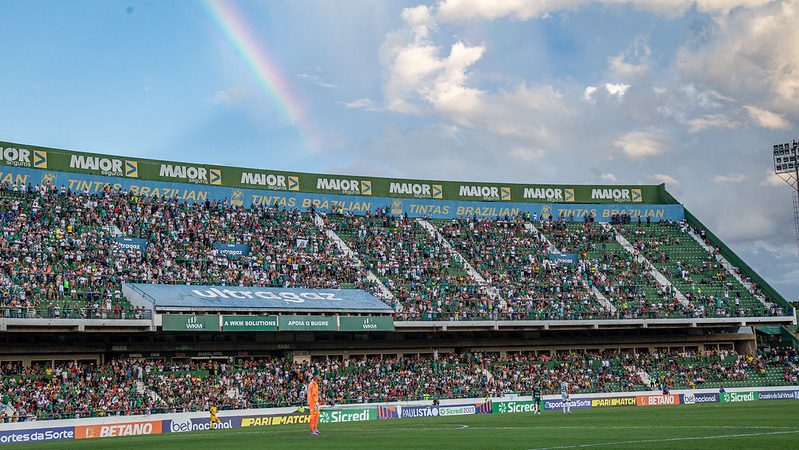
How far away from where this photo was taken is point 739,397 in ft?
190

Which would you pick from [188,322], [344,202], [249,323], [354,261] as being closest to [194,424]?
[188,322]

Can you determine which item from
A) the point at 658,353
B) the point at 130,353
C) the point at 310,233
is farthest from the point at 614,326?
the point at 130,353

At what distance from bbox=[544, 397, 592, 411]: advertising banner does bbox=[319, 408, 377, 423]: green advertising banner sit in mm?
12562

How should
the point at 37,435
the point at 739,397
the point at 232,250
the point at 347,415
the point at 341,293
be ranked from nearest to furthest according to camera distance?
1. the point at 37,435
2. the point at 347,415
3. the point at 739,397
4. the point at 341,293
5. the point at 232,250

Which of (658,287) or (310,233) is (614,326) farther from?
(310,233)

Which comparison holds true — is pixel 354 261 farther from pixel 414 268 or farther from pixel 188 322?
pixel 188 322

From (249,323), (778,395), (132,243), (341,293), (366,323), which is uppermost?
(132,243)

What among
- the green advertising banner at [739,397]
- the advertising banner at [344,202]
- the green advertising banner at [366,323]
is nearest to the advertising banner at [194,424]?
the green advertising banner at [366,323]

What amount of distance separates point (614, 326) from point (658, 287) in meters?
7.72

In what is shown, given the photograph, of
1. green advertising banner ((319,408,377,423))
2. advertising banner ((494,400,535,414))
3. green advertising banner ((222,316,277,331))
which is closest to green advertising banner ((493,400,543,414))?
advertising banner ((494,400,535,414))

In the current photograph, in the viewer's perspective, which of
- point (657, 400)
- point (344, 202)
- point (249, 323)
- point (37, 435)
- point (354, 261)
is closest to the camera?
point (37, 435)

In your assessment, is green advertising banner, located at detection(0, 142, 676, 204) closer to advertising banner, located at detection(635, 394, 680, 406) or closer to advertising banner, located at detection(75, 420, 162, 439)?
advertising banner, located at detection(75, 420, 162, 439)

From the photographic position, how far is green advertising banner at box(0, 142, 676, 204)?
6481 centimetres

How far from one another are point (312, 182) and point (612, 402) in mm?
34552
